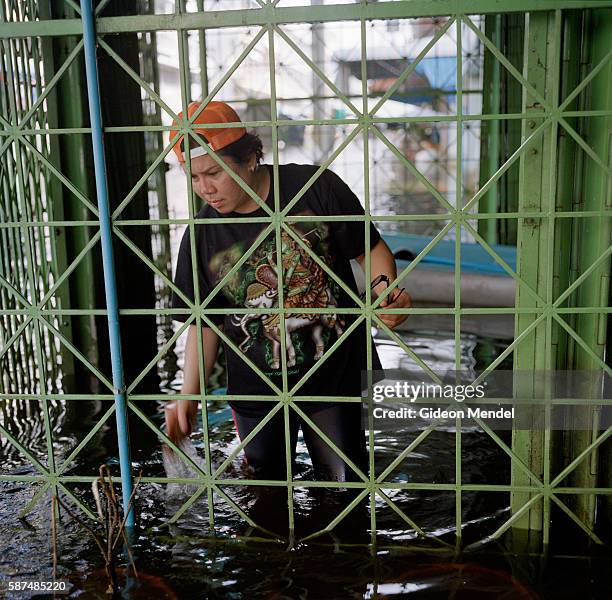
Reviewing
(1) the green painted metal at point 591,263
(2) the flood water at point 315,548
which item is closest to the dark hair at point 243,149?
(1) the green painted metal at point 591,263

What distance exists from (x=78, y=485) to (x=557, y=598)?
2729 mm

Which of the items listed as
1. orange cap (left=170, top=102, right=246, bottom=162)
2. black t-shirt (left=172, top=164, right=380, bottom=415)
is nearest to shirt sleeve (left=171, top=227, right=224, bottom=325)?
black t-shirt (left=172, top=164, right=380, bottom=415)

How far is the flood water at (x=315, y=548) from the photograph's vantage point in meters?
3.06

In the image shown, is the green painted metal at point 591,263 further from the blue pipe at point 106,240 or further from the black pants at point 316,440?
the blue pipe at point 106,240

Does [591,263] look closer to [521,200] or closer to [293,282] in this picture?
[521,200]

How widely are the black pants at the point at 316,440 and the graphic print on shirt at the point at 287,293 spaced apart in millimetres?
328

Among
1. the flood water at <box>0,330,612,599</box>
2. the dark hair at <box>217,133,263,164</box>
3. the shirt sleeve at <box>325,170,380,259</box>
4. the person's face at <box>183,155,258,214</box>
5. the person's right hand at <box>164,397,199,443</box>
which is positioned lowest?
the flood water at <box>0,330,612,599</box>

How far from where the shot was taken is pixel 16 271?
509 cm

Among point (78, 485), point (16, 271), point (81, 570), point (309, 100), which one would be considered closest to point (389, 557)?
point (81, 570)

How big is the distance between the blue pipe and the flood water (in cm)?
37

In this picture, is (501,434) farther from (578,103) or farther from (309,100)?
(309,100)

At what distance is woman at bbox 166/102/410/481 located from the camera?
325 cm

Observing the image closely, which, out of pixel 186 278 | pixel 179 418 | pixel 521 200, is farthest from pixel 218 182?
pixel 521 200

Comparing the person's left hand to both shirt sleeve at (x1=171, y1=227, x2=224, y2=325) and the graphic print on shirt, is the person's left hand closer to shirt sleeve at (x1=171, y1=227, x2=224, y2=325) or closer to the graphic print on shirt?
the graphic print on shirt
